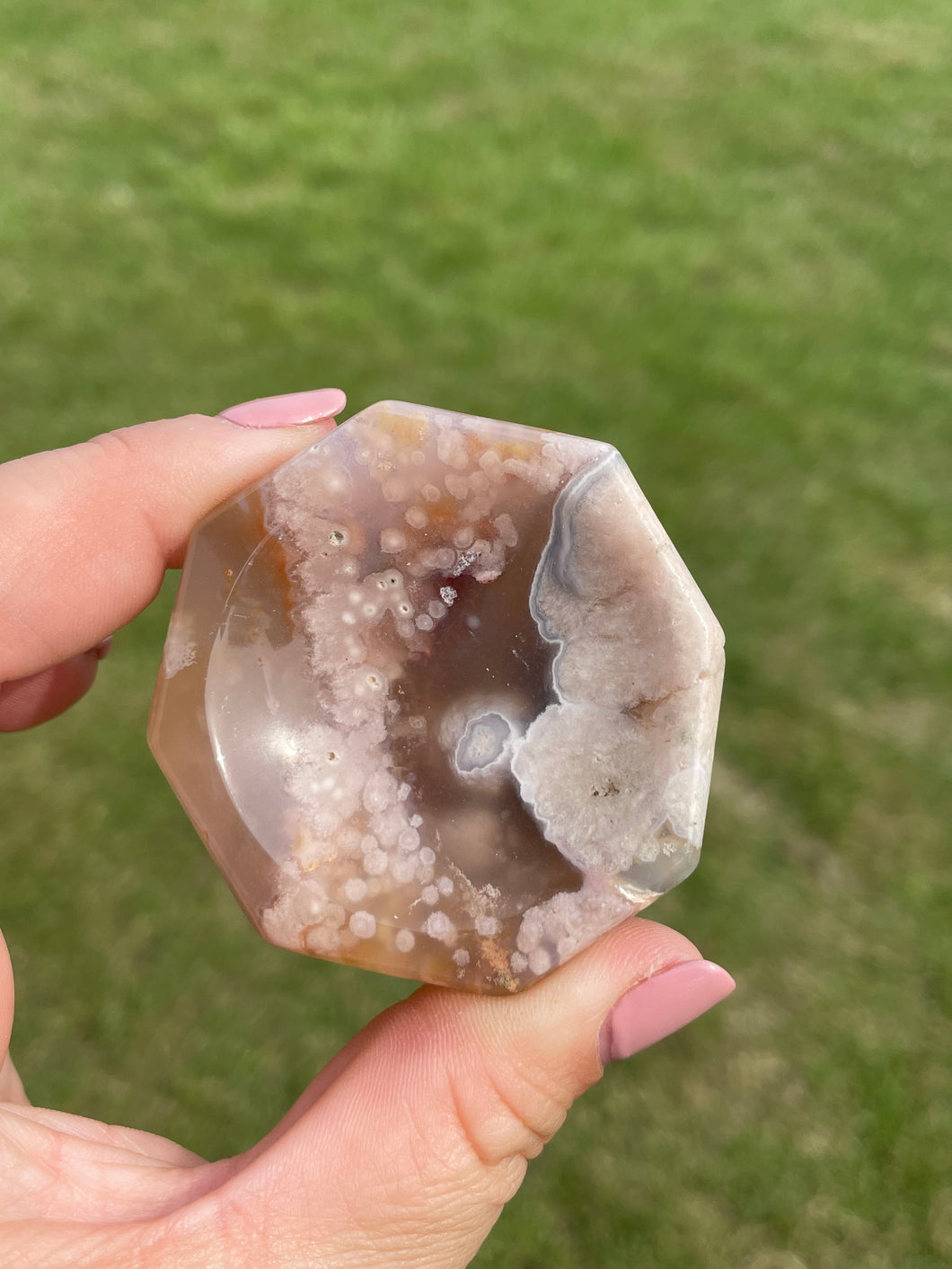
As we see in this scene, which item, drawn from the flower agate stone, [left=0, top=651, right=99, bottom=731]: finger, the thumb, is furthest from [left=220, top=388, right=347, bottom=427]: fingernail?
the thumb

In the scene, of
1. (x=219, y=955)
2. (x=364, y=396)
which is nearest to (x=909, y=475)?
(x=364, y=396)

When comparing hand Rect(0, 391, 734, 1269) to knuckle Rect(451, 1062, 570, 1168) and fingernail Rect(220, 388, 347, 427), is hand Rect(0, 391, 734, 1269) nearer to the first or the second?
knuckle Rect(451, 1062, 570, 1168)

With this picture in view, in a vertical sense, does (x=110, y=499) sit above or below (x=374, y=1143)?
above

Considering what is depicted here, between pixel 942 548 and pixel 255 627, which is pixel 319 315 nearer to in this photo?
pixel 255 627

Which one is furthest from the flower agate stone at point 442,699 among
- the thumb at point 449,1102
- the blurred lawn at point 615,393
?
the blurred lawn at point 615,393

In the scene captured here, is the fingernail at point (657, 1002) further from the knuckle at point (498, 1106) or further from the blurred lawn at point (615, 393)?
the blurred lawn at point (615, 393)

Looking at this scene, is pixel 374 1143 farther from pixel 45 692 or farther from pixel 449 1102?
pixel 45 692

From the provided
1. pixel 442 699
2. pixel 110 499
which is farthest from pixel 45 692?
pixel 442 699
